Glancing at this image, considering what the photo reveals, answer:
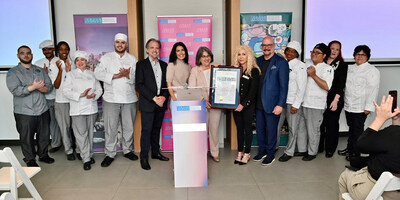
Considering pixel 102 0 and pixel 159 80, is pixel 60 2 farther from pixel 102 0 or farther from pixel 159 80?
pixel 159 80

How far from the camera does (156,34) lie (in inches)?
192

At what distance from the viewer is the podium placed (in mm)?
3318

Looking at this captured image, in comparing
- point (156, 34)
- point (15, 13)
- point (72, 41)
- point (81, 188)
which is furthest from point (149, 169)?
point (15, 13)

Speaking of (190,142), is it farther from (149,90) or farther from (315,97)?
(315,97)

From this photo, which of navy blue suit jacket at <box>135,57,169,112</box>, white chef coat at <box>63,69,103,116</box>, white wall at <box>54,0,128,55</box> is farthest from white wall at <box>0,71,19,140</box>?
navy blue suit jacket at <box>135,57,169,112</box>

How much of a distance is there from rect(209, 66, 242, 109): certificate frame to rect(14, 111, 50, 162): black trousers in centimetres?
243

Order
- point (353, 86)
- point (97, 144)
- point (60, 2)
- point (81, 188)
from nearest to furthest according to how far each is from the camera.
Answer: point (81, 188) < point (353, 86) < point (97, 144) < point (60, 2)

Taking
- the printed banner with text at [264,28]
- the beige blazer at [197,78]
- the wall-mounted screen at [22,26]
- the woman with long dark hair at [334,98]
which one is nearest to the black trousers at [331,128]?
the woman with long dark hair at [334,98]

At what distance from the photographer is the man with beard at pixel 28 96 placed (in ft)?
12.6

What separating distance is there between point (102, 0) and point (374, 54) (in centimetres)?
502

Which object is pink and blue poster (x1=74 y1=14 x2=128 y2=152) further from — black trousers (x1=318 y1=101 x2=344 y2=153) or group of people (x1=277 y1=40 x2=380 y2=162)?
black trousers (x1=318 y1=101 x2=344 y2=153)

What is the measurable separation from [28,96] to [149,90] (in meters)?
1.61

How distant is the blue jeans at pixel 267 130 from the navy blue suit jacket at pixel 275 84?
135mm

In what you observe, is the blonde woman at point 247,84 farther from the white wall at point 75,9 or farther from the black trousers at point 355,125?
the white wall at point 75,9
